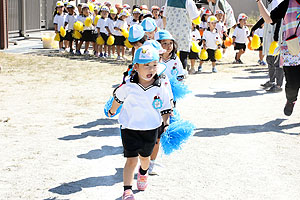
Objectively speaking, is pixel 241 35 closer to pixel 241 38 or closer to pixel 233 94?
pixel 241 38

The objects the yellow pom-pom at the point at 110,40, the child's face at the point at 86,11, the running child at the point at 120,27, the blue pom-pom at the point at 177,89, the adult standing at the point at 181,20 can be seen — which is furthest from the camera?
the child's face at the point at 86,11

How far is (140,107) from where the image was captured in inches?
175

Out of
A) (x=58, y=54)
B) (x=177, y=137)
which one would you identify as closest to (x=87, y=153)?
(x=177, y=137)

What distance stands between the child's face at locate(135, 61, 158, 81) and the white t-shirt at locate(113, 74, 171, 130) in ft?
0.25

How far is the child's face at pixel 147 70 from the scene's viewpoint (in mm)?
4425

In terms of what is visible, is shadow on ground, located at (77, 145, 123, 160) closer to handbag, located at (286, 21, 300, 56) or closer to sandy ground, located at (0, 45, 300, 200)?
sandy ground, located at (0, 45, 300, 200)

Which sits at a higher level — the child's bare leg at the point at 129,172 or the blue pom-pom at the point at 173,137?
the blue pom-pom at the point at 173,137

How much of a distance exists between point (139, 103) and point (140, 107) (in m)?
0.04

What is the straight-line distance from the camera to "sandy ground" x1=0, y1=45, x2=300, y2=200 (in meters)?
Answer: 4.74

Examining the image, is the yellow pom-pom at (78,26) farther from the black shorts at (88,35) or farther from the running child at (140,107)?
the running child at (140,107)

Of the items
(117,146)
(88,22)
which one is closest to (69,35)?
(88,22)

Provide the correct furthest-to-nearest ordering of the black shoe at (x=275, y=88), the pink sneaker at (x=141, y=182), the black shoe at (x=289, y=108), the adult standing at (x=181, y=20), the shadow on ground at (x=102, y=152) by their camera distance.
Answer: the black shoe at (x=275, y=88), the adult standing at (x=181, y=20), the black shoe at (x=289, y=108), the shadow on ground at (x=102, y=152), the pink sneaker at (x=141, y=182)

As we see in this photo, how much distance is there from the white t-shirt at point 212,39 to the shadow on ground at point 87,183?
9001mm

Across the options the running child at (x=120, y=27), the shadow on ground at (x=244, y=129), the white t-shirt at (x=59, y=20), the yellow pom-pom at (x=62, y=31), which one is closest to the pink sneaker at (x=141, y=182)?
the shadow on ground at (x=244, y=129)
